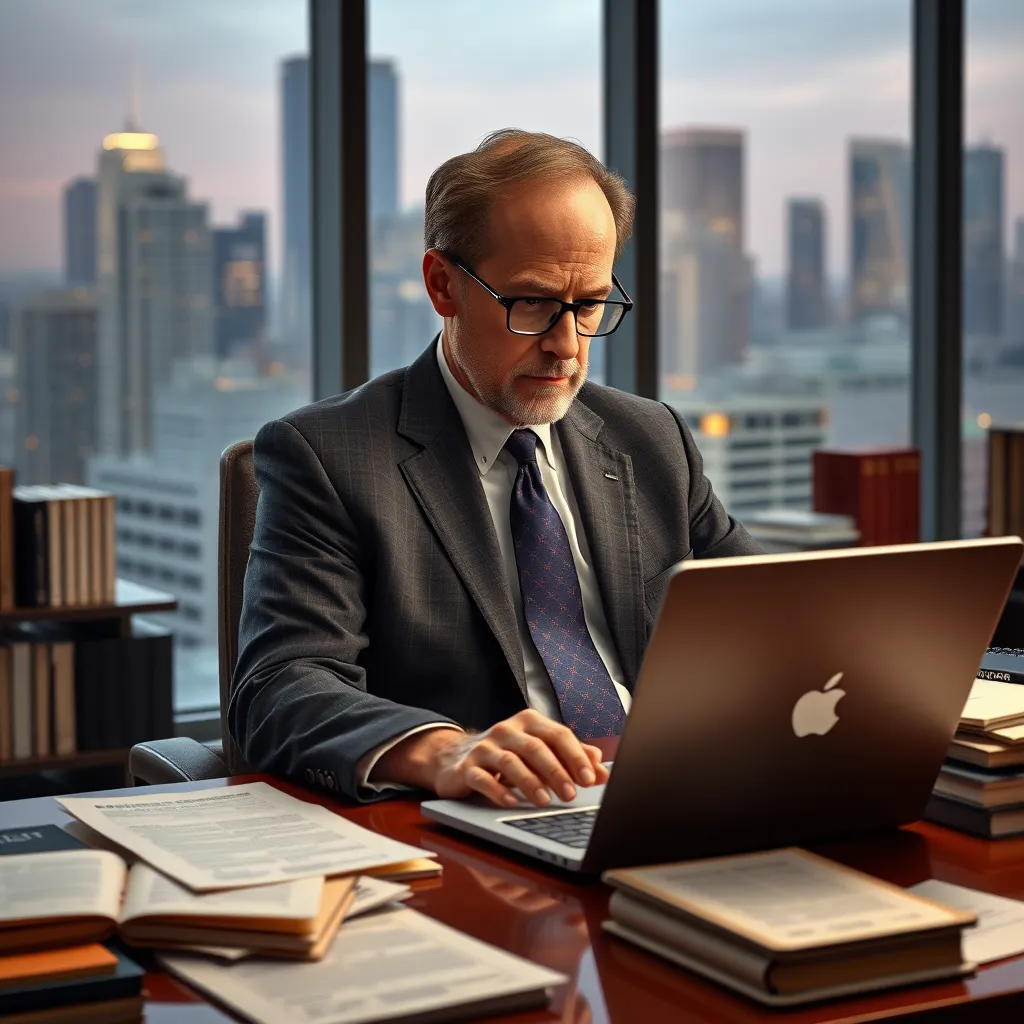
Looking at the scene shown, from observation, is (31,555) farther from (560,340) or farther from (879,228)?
(879,228)

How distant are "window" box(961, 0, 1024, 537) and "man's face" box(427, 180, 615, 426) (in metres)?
3.13

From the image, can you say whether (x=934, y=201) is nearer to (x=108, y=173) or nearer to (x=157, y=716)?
(x=108, y=173)

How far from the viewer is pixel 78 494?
Answer: 3414mm

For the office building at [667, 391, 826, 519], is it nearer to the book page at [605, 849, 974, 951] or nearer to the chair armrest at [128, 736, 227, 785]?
the chair armrest at [128, 736, 227, 785]

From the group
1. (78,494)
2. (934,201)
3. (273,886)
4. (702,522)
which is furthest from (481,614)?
(934,201)

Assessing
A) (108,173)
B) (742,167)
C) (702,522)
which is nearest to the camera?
(702,522)

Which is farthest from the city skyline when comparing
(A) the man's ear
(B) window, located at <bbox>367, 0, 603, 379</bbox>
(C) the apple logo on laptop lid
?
(C) the apple logo on laptop lid

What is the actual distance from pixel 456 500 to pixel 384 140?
2.16 metres

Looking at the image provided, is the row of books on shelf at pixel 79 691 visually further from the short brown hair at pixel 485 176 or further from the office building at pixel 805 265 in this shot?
the office building at pixel 805 265

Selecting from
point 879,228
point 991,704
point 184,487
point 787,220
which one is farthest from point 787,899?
point 879,228

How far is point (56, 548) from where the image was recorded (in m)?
3.34

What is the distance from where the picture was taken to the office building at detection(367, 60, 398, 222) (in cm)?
389

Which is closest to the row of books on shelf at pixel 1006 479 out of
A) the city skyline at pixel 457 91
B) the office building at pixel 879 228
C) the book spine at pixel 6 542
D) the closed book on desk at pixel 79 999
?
the office building at pixel 879 228

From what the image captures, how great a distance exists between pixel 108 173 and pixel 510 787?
2732 mm
